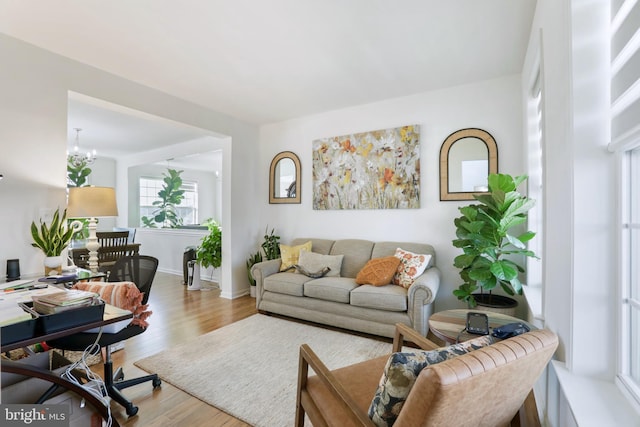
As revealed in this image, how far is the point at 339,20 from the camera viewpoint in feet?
7.12

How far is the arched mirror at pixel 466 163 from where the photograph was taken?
3.17 meters

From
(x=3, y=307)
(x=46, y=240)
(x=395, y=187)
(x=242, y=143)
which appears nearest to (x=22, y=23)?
(x=46, y=240)


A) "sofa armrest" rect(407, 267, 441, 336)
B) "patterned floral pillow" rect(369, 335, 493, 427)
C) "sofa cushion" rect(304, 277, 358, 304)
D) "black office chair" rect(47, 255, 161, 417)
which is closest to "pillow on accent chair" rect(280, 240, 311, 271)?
"sofa cushion" rect(304, 277, 358, 304)

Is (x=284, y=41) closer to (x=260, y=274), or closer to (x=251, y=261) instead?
(x=260, y=274)

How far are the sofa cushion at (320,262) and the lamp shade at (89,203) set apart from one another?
2.12 m

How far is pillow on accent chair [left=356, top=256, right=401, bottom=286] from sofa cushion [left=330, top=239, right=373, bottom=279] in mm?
376

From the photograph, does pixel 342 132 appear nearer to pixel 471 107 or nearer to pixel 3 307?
pixel 471 107

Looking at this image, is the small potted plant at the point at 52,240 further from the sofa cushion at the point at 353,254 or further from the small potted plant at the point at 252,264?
the sofa cushion at the point at 353,254

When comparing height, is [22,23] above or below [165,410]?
above

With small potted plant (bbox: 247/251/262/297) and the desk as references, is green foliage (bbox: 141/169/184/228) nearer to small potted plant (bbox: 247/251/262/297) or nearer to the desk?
small potted plant (bbox: 247/251/262/297)

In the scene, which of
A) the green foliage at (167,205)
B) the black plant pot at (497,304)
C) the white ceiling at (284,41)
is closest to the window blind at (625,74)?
the white ceiling at (284,41)

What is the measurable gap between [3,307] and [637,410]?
2385mm

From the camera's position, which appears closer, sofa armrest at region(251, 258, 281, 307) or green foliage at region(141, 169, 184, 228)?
sofa armrest at region(251, 258, 281, 307)

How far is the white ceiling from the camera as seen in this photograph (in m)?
2.04
